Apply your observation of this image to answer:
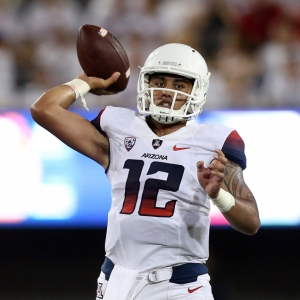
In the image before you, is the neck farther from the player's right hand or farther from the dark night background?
the dark night background

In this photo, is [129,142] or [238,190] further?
[129,142]

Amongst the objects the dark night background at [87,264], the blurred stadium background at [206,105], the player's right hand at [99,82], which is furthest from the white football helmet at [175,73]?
the dark night background at [87,264]

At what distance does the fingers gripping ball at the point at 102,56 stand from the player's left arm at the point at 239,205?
64 cm

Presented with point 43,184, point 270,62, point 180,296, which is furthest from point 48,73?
point 180,296

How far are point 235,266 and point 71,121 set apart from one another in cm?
288

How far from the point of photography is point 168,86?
8.68 ft

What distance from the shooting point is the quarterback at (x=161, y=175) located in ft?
7.75

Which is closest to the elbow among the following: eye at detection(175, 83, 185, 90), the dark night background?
eye at detection(175, 83, 185, 90)

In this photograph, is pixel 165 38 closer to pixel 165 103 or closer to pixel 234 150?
pixel 165 103

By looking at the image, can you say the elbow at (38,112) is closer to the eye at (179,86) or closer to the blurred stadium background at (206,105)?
the eye at (179,86)

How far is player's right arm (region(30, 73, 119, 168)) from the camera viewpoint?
2.51 meters

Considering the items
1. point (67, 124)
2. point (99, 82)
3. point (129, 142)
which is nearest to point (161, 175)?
point (129, 142)

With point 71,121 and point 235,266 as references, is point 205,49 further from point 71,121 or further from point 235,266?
point 71,121

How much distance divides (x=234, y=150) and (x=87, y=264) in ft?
9.25
